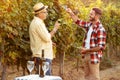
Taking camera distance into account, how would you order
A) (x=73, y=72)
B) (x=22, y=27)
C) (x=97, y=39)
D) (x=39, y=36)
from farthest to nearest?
1. (x=73, y=72)
2. (x=22, y=27)
3. (x=97, y=39)
4. (x=39, y=36)

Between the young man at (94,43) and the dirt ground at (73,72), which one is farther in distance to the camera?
the dirt ground at (73,72)

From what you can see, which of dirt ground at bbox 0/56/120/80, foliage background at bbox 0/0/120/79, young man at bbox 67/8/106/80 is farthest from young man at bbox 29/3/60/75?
dirt ground at bbox 0/56/120/80

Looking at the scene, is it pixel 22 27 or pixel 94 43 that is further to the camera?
pixel 22 27

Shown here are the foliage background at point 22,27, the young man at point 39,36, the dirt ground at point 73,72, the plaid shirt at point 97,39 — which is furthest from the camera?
the dirt ground at point 73,72

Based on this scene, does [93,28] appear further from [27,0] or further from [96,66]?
[27,0]

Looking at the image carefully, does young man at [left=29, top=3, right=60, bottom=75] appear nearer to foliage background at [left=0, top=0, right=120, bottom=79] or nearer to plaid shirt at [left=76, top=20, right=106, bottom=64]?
foliage background at [left=0, top=0, right=120, bottom=79]

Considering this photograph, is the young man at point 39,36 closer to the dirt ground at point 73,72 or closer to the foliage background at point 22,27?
the foliage background at point 22,27

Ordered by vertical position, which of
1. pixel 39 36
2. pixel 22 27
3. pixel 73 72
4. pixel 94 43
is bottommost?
pixel 73 72

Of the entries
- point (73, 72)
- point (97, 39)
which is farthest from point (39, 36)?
point (73, 72)

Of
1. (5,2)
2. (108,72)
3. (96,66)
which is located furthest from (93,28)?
(108,72)

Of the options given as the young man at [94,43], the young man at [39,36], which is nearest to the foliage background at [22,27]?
the young man at [39,36]

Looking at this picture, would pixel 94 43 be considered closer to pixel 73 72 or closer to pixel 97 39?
pixel 97 39

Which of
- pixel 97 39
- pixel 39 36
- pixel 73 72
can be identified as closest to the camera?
pixel 39 36

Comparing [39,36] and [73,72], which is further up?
[39,36]
